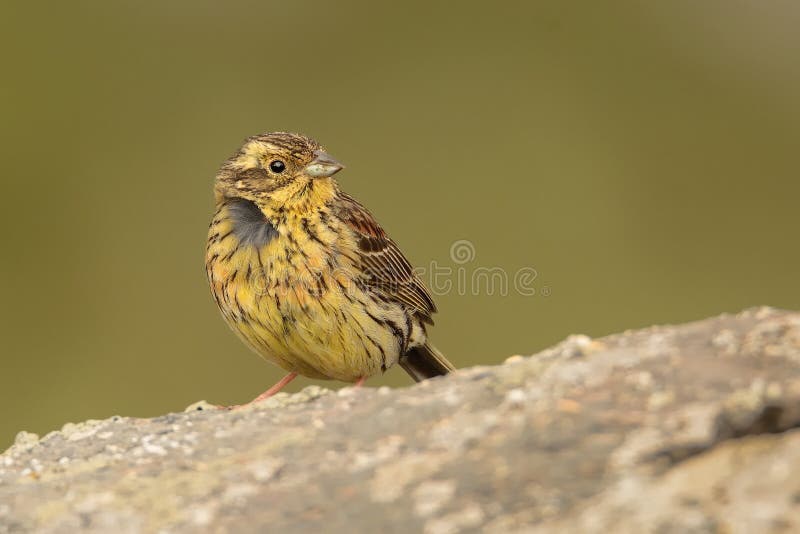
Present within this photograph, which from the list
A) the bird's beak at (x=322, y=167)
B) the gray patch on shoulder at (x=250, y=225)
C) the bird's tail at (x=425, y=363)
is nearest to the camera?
the gray patch on shoulder at (x=250, y=225)

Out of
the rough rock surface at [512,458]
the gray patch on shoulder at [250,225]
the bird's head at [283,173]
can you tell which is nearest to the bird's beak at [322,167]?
the bird's head at [283,173]

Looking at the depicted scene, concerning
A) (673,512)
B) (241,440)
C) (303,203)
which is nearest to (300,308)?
(303,203)

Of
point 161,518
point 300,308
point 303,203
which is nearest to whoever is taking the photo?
point 161,518

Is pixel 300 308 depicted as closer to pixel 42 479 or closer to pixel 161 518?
pixel 42 479

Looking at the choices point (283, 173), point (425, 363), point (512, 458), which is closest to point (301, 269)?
point (283, 173)

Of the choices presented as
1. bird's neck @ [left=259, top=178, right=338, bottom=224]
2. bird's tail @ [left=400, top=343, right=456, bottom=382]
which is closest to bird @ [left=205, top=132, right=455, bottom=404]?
bird's neck @ [left=259, top=178, right=338, bottom=224]

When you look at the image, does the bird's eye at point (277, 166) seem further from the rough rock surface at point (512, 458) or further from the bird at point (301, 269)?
the rough rock surface at point (512, 458)

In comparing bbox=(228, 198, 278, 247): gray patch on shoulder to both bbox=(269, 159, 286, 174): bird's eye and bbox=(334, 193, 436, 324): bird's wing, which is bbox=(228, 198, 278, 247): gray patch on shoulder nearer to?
bbox=(269, 159, 286, 174): bird's eye
